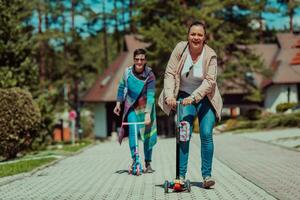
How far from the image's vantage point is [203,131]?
7.45 metres

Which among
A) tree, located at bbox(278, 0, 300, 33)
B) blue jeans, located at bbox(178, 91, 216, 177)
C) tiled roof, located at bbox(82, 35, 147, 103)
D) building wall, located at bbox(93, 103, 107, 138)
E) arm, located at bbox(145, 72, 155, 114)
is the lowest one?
building wall, located at bbox(93, 103, 107, 138)

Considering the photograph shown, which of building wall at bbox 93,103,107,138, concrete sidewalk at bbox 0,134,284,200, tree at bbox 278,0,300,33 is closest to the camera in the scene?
concrete sidewalk at bbox 0,134,284,200

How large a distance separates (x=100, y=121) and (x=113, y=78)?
189 inches

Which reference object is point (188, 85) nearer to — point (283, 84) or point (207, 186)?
point (207, 186)

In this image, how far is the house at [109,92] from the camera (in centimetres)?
4728

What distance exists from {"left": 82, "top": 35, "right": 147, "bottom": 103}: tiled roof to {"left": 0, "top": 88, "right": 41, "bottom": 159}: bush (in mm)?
28507

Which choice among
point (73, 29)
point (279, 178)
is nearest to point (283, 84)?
point (73, 29)

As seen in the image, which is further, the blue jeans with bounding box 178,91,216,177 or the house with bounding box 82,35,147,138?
the house with bounding box 82,35,147,138

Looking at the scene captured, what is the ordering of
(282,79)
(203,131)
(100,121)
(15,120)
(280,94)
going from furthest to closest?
(100,121) → (280,94) → (282,79) → (15,120) → (203,131)

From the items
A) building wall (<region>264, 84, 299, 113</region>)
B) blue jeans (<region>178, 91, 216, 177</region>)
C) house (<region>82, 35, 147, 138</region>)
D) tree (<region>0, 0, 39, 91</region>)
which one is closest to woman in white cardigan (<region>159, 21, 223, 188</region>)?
blue jeans (<region>178, 91, 216, 177</region>)

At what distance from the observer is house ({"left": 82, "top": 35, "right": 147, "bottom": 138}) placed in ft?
155

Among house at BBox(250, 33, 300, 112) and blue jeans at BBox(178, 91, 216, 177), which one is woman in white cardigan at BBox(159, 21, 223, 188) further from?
house at BBox(250, 33, 300, 112)

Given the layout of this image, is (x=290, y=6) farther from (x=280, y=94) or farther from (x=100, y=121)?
(x=100, y=121)

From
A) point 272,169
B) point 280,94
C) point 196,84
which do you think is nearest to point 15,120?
point 272,169
